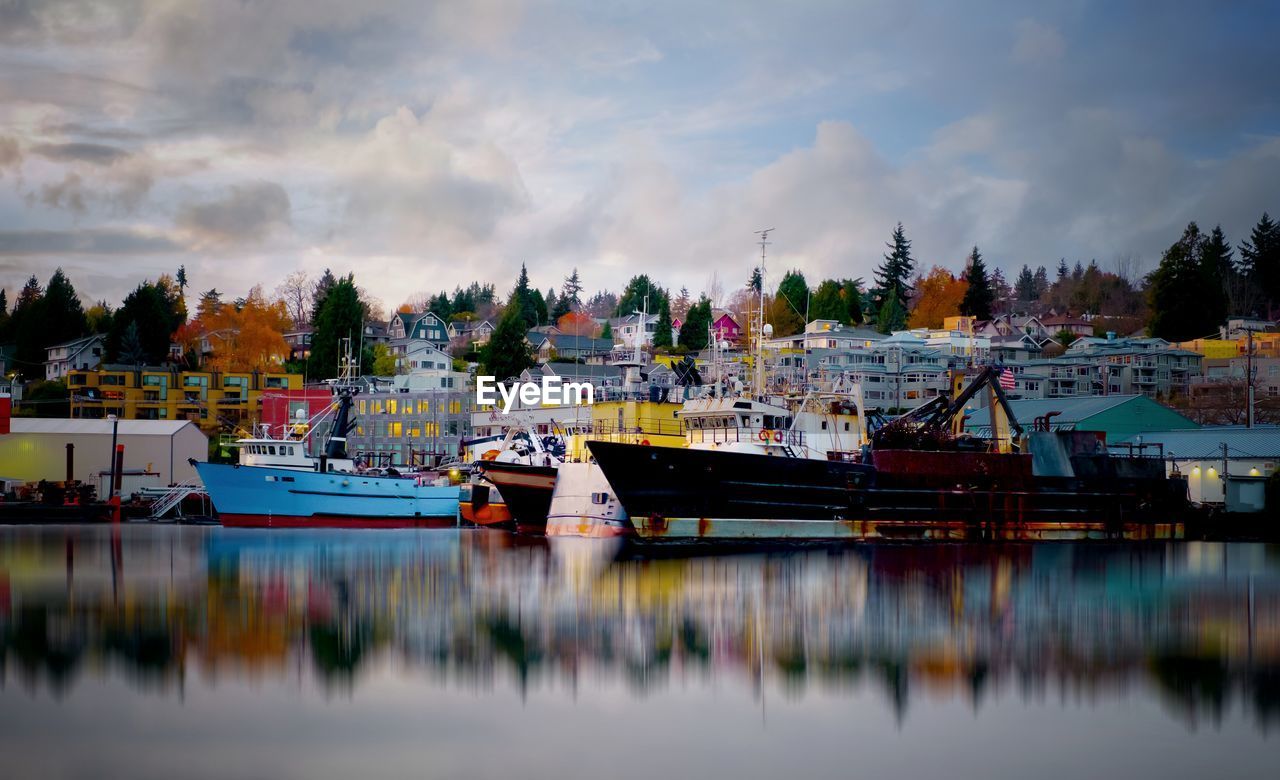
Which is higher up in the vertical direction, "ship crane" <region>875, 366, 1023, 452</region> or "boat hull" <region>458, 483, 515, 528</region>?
"ship crane" <region>875, 366, 1023, 452</region>

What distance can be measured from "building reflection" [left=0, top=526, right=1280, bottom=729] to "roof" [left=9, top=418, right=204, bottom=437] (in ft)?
133

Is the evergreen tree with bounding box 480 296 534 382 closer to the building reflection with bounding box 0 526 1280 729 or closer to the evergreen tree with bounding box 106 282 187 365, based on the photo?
the evergreen tree with bounding box 106 282 187 365

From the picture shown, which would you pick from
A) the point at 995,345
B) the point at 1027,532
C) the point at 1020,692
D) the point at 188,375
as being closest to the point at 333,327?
the point at 188,375

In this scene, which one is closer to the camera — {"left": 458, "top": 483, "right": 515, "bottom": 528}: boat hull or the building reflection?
the building reflection

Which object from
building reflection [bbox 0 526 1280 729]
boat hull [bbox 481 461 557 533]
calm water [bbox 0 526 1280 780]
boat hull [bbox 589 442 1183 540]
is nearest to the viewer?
calm water [bbox 0 526 1280 780]

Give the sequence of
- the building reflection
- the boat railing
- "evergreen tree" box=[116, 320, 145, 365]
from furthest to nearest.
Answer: "evergreen tree" box=[116, 320, 145, 365] < the boat railing < the building reflection

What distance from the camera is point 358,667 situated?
2352 cm

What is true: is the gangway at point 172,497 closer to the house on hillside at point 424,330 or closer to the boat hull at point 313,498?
the boat hull at point 313,498

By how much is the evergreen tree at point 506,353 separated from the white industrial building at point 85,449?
36.3 metres

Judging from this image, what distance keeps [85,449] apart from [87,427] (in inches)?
82.0

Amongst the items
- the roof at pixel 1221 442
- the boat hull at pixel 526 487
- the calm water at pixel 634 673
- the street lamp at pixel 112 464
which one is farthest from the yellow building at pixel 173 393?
the calm water at pixel 634 673

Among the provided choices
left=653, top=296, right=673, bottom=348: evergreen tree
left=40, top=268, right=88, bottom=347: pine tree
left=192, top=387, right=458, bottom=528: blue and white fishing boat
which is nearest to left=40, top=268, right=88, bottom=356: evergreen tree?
left=40, top=268, right=88, bottom=347: pine tree

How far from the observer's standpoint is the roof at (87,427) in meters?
84.1

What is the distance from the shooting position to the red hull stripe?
219ft
